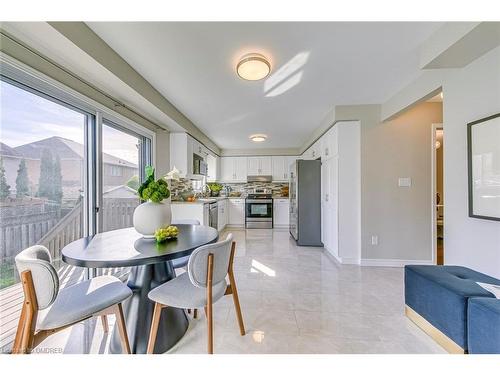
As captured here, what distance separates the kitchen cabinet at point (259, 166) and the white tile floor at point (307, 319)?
3751 millimetres

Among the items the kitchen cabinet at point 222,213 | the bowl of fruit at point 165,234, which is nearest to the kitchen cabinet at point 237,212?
the kitchen cabinet at point 222,213

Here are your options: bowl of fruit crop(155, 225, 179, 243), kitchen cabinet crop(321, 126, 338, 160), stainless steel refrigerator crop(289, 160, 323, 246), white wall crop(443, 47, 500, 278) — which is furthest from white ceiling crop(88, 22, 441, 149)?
bowl of fruit crop(155, 225, 179, 243)

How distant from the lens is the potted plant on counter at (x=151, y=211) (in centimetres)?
163

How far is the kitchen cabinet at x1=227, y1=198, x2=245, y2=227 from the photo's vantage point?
20.0 ft

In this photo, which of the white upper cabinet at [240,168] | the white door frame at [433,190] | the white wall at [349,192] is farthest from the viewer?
the white upper cabinet at [240,168]

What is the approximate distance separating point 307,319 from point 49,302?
5.91ft

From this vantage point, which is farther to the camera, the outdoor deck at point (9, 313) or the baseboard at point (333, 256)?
the baseboard at point (333, 256)

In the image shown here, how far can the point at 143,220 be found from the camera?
163cm

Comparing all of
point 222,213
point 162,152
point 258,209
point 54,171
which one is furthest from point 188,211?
point 258,209

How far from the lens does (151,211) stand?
164 cm

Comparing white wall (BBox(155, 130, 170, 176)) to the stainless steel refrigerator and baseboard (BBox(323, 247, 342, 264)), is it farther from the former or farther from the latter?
baseboard (BBox(323, 247, 342, 264))

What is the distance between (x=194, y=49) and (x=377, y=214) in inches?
125

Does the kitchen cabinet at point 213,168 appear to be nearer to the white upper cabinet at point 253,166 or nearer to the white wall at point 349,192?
the white upper cabinet at point 253,166

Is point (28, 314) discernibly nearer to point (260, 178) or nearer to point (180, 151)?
point (180, 151)
